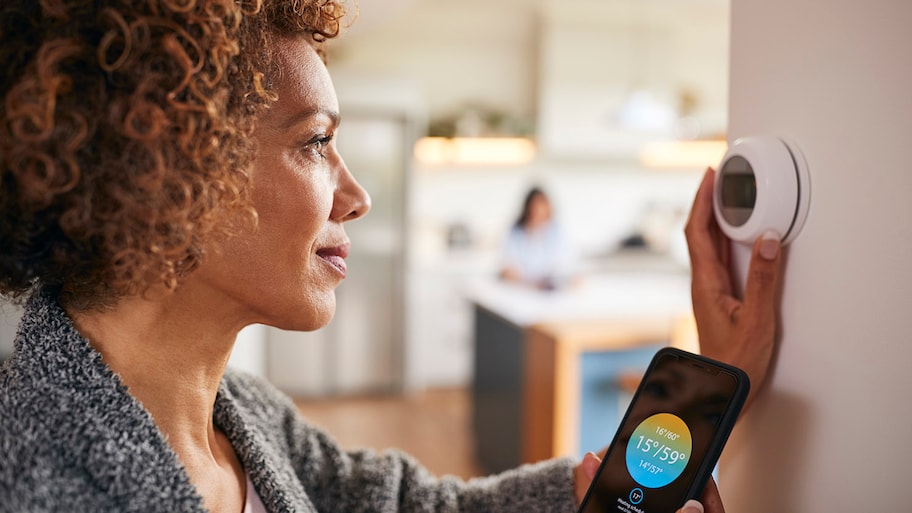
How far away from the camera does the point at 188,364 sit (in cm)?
75

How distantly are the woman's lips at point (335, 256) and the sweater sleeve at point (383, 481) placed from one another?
0.26 metres

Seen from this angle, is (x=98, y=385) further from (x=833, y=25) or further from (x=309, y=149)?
(x=833, y=25)

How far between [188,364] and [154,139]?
0.88 ft

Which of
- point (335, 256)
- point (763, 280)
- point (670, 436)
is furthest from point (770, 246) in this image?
point (335, 256)

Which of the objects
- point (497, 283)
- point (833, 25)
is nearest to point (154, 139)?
point (833, 25)

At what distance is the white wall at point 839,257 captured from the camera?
589 mm

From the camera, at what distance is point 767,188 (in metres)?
0.69

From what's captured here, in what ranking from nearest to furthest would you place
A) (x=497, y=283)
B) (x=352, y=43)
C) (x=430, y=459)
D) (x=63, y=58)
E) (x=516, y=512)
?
(x=63, y=58) → (x=516, y=512) → (x=430, y=459) → (x=497, y=283) → (x=352, y=43)

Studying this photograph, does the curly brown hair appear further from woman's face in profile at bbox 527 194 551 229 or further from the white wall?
woman's face in profile at bbox 527 194 551 229

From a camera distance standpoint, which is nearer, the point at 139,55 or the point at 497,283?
the point at 139,55

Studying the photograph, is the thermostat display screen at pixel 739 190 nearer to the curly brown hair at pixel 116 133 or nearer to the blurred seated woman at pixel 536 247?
the curly brown hair at pixel 116 133

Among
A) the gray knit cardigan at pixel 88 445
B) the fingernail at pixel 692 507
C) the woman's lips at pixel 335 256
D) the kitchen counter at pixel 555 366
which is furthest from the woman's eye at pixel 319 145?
the kitchen counter at pixel 555 366

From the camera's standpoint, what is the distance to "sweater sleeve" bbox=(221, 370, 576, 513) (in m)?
0.93

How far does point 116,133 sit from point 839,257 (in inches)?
24.3
